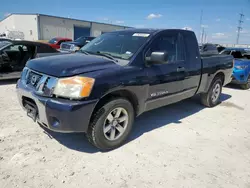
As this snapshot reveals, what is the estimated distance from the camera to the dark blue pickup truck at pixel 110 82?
2.58 meters

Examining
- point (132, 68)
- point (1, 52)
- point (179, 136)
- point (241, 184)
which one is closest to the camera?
point (241, 184)

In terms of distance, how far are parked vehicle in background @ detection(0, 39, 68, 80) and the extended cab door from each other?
13.0ft

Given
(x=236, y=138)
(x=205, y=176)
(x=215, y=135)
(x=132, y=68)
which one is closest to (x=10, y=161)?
(x=132, y=68)

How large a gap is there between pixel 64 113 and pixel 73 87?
340 millimetres

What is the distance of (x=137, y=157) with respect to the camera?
9.77 ft

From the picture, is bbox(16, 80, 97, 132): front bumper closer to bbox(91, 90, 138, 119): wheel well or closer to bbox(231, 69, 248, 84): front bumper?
bbox(91, 90, 138, 119): wheel well

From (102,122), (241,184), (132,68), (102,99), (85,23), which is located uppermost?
(85,23)

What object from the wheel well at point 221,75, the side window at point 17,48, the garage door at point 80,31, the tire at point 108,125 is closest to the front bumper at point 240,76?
the wheel well at point 221,75

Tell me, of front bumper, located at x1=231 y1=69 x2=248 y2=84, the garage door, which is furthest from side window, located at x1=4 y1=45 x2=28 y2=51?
the garage door

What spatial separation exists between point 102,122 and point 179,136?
162 cm

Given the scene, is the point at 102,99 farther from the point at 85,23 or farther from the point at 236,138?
the point at 85,23

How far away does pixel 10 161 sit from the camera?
2709 mm

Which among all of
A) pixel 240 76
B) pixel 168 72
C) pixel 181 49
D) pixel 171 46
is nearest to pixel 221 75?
pixel 181 49

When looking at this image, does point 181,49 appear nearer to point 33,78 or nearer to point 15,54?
point 33,78
